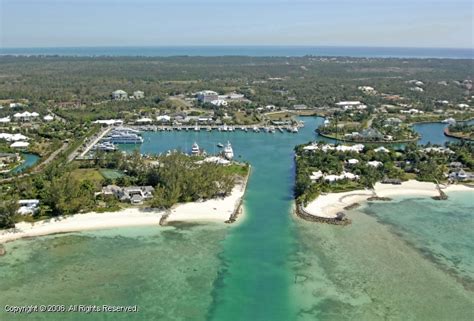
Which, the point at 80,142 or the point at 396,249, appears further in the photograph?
the point at 80,142

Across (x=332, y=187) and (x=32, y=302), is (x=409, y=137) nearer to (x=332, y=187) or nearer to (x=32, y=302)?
(x=332, y=187)

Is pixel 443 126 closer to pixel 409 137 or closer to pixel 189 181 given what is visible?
pixel 409 137

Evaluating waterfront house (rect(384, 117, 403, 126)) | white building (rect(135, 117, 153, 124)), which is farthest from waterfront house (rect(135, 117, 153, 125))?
waterfront house (rect(384, 117, 403, 126))

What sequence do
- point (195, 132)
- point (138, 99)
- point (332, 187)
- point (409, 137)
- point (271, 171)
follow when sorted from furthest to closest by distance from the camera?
point (138, 99) → point (195, 132) → point (409, 137) → point (271, 171) → point (332, 187)

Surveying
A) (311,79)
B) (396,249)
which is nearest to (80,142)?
(396,249)

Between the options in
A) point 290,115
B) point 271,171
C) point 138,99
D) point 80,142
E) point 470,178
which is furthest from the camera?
point 138,99

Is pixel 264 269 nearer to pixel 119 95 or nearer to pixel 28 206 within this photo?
pixel 28 206

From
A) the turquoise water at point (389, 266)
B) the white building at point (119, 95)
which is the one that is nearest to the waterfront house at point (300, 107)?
the white building at point (119, 95)
